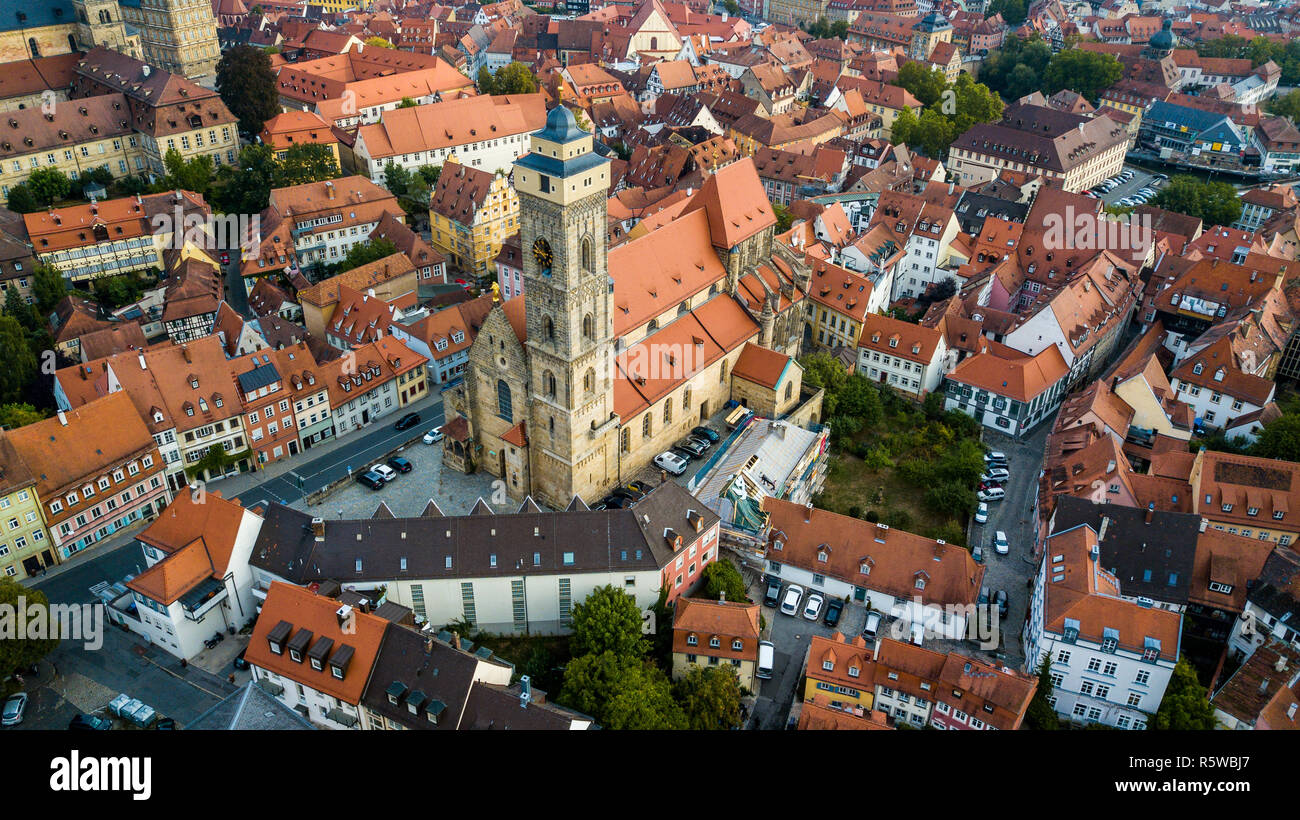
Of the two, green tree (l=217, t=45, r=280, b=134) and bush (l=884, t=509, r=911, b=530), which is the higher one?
green tree (l=217, t=45, r=280, b=134)

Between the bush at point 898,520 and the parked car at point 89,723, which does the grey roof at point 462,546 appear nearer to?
the parked car at point 89,723

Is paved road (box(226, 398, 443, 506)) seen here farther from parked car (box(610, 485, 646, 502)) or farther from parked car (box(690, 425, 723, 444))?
parked car (box(690, 425, 723, 444))

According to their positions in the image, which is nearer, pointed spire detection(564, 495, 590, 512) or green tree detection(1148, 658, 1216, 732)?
green tree detection(1148, 658, 1216, 732)

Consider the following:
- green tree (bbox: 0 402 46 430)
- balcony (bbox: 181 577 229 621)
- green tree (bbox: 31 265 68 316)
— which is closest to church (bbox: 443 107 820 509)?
balcony (bbox: 181 577 229 621)

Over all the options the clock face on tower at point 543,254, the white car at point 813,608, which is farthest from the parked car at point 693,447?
the clock face on tower at point 543,254

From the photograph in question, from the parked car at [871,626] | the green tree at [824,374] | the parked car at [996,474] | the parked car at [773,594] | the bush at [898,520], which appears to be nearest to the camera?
the parked car at [871,626]

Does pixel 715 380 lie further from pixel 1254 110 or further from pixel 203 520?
pixel 1254 110

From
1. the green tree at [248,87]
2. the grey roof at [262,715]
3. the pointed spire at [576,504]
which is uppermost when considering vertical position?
the green tree at [248,87]
